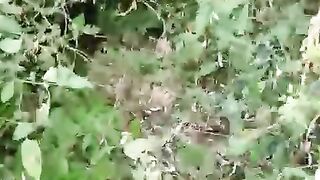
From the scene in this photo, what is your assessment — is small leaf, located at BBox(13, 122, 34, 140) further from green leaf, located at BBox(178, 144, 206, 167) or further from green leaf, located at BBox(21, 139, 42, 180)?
green leaf, located at BBox(178, 144, 206, 167)

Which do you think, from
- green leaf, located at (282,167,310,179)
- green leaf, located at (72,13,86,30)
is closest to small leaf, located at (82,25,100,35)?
green leaf, located at (72,13,86,30)

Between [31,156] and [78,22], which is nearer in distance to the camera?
[31,156]

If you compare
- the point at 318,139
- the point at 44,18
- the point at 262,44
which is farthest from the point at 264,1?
the point at 44,18

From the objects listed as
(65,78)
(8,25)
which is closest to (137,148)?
(65,78)

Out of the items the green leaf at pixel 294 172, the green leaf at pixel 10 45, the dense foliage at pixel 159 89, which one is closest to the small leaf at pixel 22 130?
the dense foliage at pixel 159 89

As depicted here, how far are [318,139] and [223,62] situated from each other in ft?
0.69

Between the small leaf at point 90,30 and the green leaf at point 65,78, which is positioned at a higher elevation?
the small leaf at point 90,30

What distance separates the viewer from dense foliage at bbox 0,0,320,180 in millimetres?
1082

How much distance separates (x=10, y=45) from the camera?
105 centimetres

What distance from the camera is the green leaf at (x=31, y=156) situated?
1053mm

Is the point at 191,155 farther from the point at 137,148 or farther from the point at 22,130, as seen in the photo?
the point at 22,130

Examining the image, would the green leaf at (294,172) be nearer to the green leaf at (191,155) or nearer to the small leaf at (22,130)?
the green leaf at (191,155)

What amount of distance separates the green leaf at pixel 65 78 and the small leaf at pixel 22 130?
78mm

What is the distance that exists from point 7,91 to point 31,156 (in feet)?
0.35
